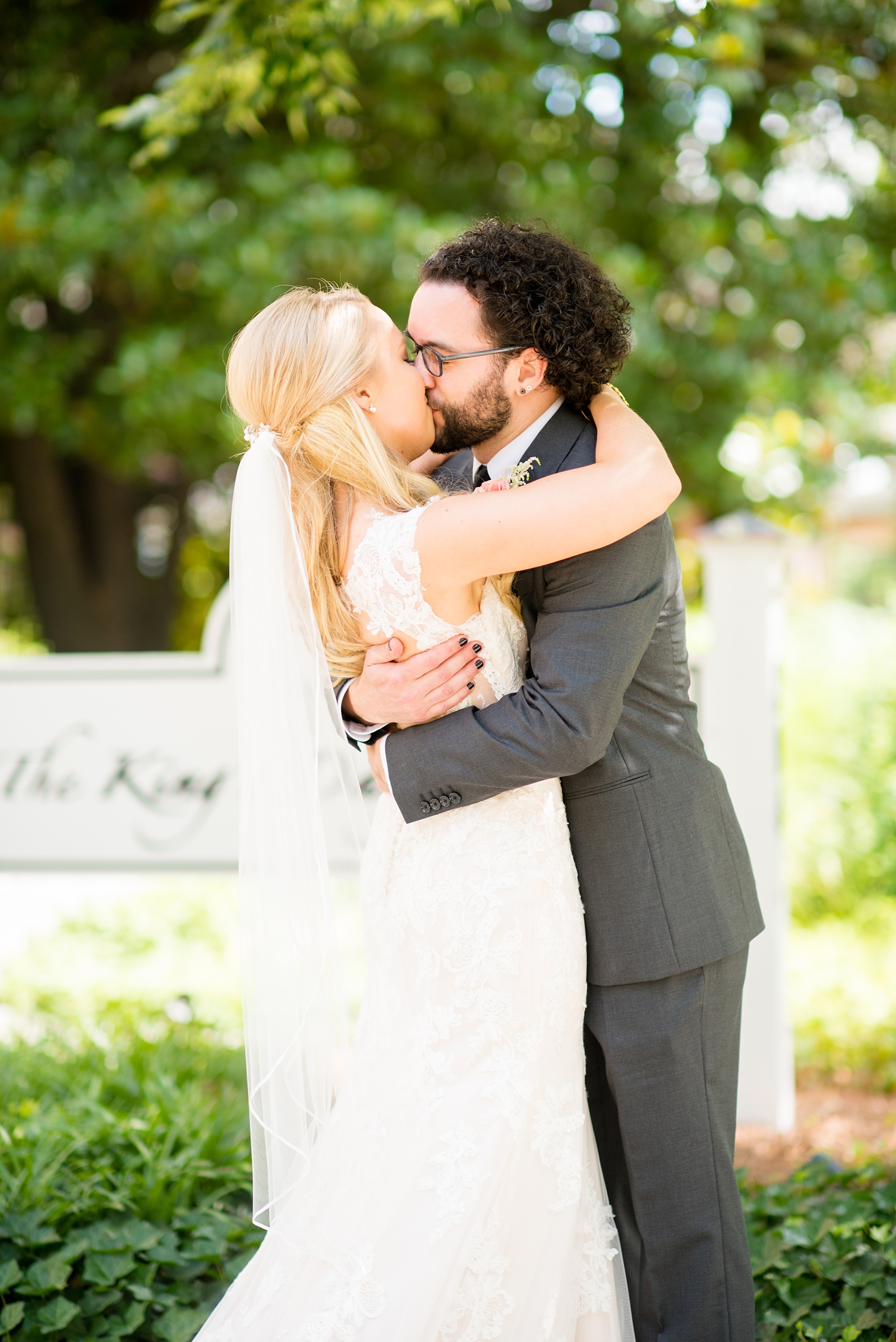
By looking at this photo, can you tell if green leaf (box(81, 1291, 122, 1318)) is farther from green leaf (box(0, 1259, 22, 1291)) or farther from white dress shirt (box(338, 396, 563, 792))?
white dress shirt (box(338, 396, 563, 792))

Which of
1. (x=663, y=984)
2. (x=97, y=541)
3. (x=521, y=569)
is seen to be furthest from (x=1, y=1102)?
(x=97, y=541)

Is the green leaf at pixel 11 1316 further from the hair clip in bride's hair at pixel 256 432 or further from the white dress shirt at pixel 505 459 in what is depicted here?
the hair clip in bride's hair at pixel 256 432

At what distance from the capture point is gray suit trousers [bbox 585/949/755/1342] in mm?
2273

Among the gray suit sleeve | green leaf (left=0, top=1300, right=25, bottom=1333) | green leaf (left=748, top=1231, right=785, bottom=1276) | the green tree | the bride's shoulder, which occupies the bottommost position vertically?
green leaf (left=748, top=1231, right=785, bottom=1276)

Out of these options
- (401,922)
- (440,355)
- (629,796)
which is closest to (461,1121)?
(401,922)

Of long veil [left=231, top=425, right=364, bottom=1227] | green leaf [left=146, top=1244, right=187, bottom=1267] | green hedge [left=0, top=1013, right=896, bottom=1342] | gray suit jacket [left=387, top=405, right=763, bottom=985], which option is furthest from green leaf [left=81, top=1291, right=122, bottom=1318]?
gray suit jacket [left=387, top=405, right=763, bottom=985]

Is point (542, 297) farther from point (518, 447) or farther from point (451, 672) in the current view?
point (451, 672)

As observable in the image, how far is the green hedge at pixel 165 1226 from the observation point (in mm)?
2738

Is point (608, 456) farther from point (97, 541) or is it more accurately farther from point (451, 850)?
point (97, 541)

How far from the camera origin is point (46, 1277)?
9.07ft

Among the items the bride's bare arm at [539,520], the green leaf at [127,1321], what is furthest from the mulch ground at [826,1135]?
the bride's bare arm at [539,520]

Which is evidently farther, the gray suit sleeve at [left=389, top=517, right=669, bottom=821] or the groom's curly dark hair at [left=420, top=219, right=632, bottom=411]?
the groom's curly dark hair at [left=420, top=219, right=632, bottom=411]

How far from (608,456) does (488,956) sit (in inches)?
39.8

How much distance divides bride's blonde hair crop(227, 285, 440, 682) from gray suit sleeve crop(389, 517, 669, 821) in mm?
384
